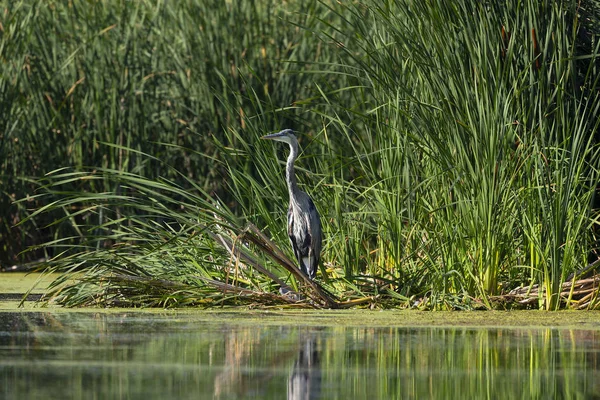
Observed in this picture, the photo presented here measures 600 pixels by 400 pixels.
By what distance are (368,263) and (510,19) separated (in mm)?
1523

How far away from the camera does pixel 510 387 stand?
3.79 metres

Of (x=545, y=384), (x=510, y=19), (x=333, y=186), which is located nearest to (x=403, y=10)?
(x=510, y=19)

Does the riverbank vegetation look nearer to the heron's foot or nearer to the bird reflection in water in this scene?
the heron's foot

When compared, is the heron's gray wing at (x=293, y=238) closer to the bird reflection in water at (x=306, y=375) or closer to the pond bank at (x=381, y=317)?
the pond bank at (x=381, y=317)

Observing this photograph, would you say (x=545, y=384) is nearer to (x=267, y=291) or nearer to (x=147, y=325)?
(x=147, y=325)

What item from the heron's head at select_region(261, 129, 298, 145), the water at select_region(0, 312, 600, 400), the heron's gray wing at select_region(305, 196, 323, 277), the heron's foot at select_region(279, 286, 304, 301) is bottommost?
the heron's foot at select_region(279, 286, 304, 301)

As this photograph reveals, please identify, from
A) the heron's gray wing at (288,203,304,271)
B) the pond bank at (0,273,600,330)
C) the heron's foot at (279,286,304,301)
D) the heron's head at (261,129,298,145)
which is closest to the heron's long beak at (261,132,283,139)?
the heron's head at (261,129,298,145)

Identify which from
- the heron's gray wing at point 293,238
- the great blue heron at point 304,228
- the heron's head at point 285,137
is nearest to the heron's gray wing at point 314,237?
the great blue heron at point 304,228

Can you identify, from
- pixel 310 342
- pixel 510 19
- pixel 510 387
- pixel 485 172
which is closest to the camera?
pixel 510 387

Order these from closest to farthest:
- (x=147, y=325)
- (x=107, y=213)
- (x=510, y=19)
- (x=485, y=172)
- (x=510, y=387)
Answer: (x=510, y=387)
(x=147, y=325)
(x=485, y=172)
(x=510, y=19)
(x=107, y=213)

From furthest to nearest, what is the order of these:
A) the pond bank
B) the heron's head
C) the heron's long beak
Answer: the heron's head → the heron's long beak → the pond bank

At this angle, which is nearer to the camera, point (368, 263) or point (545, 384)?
point (545, 384)

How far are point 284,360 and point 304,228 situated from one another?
2.57 m

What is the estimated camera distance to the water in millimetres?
3697
